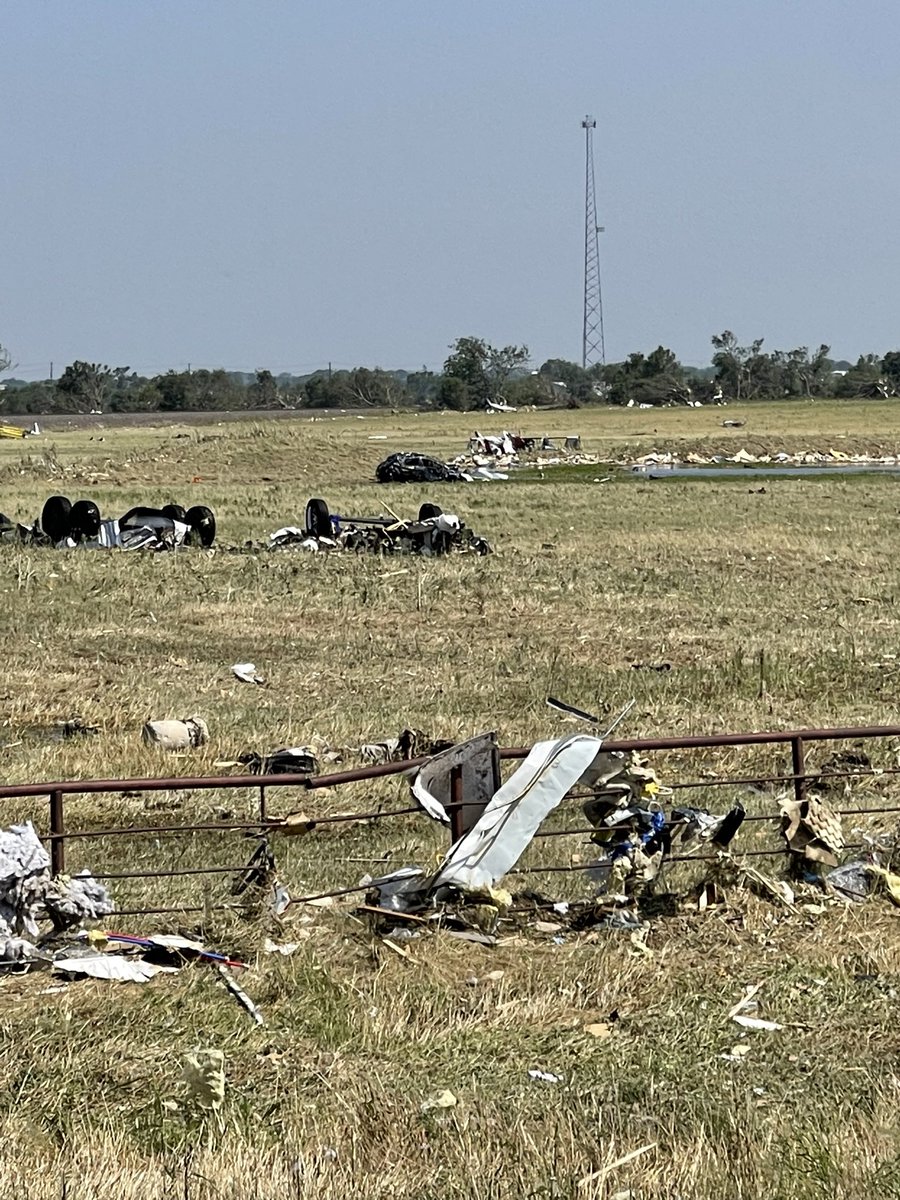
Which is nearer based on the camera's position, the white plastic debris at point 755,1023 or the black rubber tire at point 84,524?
the white plastic debris at point 755,1023

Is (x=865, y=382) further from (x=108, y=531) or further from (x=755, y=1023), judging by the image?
(x=755, y=1023)

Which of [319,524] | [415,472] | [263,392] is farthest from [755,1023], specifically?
[263,392]

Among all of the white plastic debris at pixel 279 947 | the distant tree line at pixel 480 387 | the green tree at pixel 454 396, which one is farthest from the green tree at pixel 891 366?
the white plastic debris at pixel 279 947

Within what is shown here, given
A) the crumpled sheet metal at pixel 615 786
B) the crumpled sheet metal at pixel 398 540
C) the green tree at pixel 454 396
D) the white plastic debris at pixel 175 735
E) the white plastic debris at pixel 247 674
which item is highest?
the green tree at pixel 454 396

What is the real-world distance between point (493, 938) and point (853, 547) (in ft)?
69.8

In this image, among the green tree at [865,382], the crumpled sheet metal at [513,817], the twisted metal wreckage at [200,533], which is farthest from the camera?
the green tree at [865,382]

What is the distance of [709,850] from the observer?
25.0 ft

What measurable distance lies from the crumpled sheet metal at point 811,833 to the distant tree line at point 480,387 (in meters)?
103

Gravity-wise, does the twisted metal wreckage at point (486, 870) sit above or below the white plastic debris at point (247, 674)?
above

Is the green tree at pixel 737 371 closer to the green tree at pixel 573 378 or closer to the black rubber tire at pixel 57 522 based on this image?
A: the green tree at pixel 573 378

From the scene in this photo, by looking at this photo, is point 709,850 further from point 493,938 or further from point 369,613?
point 369,613

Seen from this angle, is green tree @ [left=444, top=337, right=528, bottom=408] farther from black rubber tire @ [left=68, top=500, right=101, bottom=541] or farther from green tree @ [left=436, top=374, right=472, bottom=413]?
black rubber tire @ [left=68, top=500, right=101, bottom=541]

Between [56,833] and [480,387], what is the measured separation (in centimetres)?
11087

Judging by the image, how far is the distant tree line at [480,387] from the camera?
114 meters
